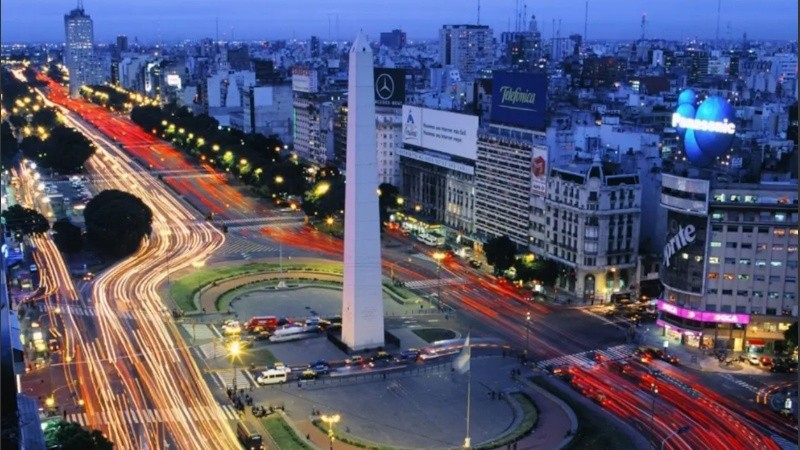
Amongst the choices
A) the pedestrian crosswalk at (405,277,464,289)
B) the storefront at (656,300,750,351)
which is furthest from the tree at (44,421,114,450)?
the storefront at (656,300,750,351)

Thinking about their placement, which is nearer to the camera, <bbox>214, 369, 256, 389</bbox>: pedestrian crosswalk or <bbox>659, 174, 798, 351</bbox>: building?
<bbox>214, 369, 256, 389</bbox>: pedestrian crosswalk

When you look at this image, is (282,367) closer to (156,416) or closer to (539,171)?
(156,416)

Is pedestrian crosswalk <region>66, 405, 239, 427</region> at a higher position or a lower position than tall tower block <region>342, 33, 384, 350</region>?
lower

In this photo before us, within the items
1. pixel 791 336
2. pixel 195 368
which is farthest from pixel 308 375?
pixel 791 336

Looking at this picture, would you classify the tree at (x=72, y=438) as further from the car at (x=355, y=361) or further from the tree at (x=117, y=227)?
the tree at (x=117, y=227)

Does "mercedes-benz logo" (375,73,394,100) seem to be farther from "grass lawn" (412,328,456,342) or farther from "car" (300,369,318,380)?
"car" (300,369,318,380)

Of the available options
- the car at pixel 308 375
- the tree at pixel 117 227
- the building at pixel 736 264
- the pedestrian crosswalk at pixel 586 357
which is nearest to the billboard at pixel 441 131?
the building at pixel 736 264
